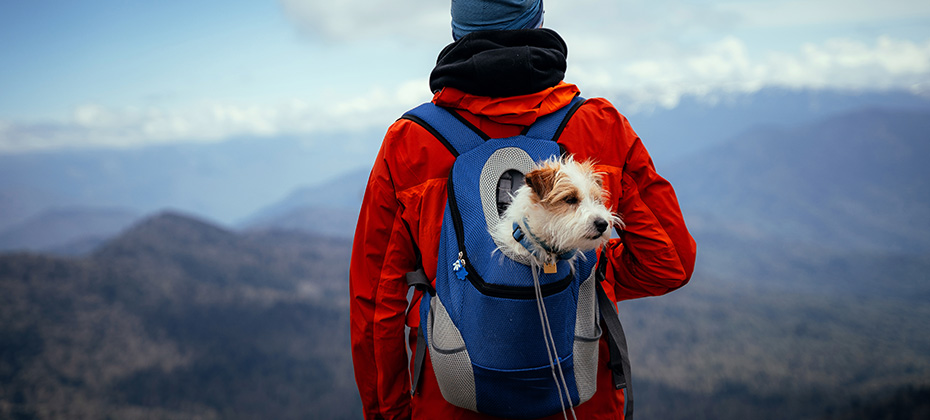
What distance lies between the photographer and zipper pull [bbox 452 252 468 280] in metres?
2.91

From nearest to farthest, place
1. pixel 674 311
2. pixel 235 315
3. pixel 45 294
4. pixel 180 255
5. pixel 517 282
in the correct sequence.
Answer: pixel 517 282, pixel 45 294, pixel 235 315, pixel 180 255, pixel 674 311

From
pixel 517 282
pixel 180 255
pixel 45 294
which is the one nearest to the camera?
pixel 517 282


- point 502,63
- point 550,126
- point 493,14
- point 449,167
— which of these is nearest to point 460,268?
point 449,167

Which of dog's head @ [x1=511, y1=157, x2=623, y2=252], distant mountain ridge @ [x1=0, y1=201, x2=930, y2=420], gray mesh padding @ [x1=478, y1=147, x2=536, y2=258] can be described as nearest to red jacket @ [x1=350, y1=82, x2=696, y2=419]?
gray mesh padding @ [x1=478, y1=147, x2=536, y2=258]

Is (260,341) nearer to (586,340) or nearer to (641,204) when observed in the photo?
(586,340)

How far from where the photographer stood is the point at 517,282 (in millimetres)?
2785

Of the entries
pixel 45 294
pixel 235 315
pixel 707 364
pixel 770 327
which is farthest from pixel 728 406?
pixel 45 294

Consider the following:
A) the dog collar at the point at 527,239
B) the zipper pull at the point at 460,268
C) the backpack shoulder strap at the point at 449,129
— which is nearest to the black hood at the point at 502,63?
the backpack shoulder strap at the point at 449,129

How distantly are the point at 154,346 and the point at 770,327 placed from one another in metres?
161

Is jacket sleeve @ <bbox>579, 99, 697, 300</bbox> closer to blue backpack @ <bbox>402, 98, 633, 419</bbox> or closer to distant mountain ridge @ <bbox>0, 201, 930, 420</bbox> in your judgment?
blue backpack @ <bbox>402, 98, 633, 419</bbox>

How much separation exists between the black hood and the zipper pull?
41.6 inches

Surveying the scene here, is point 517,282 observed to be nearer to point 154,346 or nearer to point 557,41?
point 557,41

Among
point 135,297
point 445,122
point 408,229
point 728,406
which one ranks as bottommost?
point 728,406

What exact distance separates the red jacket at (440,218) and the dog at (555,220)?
406 mm
